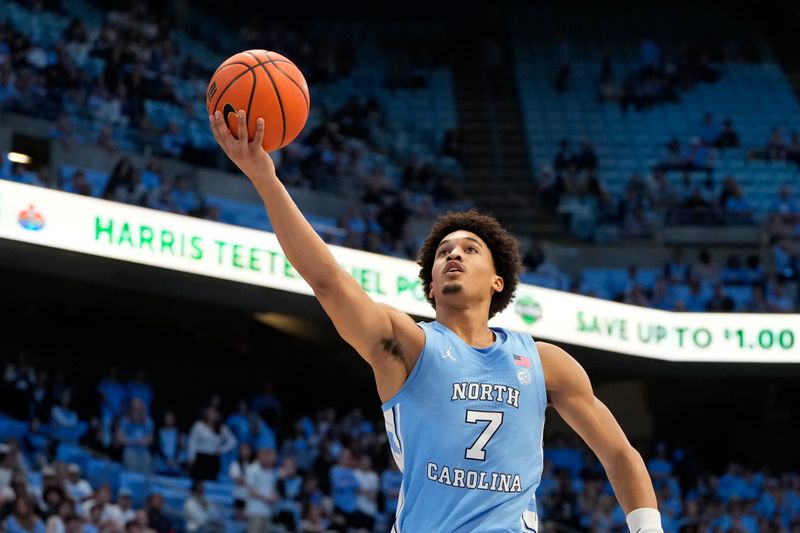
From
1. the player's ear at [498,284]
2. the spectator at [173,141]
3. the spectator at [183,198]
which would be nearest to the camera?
the player's ear at [498,284]

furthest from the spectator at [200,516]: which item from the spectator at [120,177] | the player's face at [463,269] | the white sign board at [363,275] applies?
the player's face at [463,269]

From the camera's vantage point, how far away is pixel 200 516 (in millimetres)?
12422

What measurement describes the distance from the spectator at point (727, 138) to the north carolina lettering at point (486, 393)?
19382mm

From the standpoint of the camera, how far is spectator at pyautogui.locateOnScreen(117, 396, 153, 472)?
12891mm

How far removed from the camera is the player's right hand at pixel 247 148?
3785 mm

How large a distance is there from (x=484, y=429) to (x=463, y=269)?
58 centimetres

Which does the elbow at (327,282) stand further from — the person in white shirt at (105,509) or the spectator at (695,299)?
the spectator at (695,299)

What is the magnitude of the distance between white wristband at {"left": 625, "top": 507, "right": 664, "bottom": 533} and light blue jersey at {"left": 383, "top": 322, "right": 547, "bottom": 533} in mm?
375

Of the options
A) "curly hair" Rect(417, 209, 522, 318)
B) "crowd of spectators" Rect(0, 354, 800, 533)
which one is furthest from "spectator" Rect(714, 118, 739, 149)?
"curly hair" Rect(417, 209, 522, 318)

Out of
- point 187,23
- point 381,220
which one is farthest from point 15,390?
point 187,23

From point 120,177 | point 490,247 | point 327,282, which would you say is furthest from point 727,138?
point 327,282

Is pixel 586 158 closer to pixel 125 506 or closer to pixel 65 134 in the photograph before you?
pixel 65 134

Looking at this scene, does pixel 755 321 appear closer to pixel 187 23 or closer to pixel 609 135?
pixel 609 135

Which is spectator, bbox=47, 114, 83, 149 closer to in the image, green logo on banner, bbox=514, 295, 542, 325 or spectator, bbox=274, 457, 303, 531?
spectator, bbox=274, 457, 303, 531
